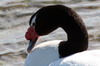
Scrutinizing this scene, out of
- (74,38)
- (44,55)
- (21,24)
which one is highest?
(74,38)

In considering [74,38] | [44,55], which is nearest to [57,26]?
[74,38]

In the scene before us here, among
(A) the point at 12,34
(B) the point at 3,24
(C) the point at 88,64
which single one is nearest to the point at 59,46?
(C) the point at 88,64

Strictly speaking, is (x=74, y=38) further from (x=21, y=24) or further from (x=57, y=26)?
(x=21, y=24)

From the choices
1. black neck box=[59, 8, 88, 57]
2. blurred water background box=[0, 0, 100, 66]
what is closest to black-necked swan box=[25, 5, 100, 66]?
black neck box=[59, 8, 88, 57]

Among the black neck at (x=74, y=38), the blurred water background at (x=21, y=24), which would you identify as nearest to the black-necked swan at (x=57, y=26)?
the black neck at (x=74, y=38)

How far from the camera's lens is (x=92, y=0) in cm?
1010

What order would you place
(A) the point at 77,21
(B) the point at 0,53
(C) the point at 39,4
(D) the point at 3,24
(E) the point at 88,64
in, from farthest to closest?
(C) the point at 39,4 < (D) the point at 3,24 < (B) the point at 0,53 < (A) the point at 77,21 < (E) the point at 88,64

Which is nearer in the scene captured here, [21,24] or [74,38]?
[74,38]

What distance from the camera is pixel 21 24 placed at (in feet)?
28.1

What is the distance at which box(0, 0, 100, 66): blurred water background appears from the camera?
289 inches

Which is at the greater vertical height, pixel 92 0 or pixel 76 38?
pixel 76 38

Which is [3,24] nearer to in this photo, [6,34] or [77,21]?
[6,34]

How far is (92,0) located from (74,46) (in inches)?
176

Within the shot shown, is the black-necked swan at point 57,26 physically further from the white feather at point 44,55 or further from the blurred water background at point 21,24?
the blurred water background at point 21,24
